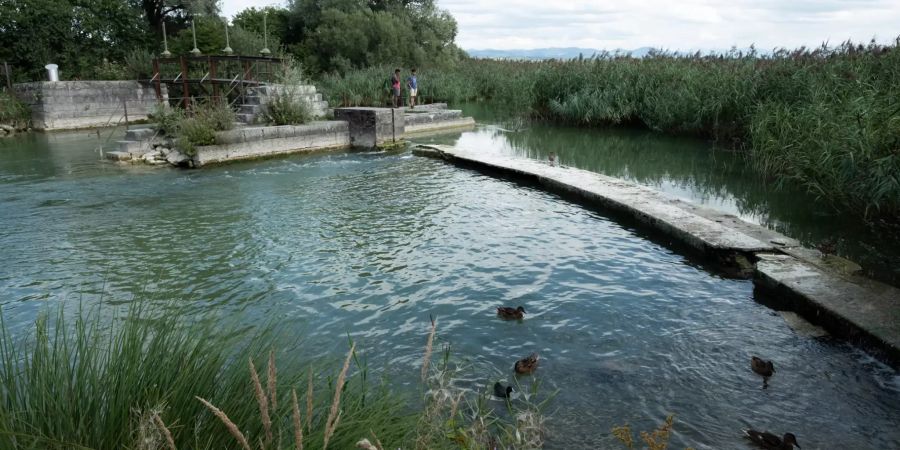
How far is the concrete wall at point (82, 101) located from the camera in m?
19.4

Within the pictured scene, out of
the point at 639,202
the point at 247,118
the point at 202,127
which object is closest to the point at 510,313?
the point at 639,202

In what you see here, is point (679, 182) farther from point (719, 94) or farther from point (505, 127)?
point (505, 127)

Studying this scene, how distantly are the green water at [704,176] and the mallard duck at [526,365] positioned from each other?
3790 mm

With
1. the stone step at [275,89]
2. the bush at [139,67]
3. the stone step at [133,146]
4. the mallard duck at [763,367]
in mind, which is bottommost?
the mallard duck at [763,367]

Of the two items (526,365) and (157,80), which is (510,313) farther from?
(157,80)

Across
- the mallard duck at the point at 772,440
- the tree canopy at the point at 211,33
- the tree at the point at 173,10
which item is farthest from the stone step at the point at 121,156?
the tree at the point at 173,10

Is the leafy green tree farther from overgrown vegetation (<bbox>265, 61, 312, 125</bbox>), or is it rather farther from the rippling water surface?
the rippling water surface

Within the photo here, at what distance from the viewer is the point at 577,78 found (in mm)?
18469

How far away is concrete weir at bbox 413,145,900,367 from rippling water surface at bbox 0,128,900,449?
0.18 m

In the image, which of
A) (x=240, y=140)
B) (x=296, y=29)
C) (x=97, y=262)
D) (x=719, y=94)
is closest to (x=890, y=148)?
(x=719, y=94)

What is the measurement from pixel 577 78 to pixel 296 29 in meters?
19.8

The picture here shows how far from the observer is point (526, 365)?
13.6 ft

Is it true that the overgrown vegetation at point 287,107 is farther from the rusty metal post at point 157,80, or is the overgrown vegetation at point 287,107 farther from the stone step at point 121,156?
the rusty metal post at point 157,80

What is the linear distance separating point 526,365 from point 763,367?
4.98ft
